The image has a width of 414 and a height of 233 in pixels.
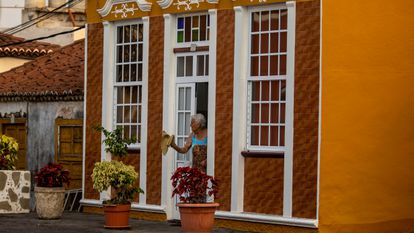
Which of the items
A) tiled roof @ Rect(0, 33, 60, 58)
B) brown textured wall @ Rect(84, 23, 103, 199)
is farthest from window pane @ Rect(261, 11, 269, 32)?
tiled roof @ Rect(0, 33, 60, 58)

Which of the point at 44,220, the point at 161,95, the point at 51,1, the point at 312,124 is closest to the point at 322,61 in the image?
the point at 312,124

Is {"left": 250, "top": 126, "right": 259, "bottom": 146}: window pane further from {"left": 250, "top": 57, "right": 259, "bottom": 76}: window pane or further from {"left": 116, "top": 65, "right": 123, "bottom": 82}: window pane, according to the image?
{"left": 116, "top": 65, "right": 123, "bottom": 82}: window pane

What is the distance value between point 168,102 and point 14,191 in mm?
4647

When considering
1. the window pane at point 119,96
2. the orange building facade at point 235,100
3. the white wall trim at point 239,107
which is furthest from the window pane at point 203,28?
the window pane at point 119,96

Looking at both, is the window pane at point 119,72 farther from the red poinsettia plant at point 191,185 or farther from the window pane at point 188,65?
the red poinsettia plant at point 191,185

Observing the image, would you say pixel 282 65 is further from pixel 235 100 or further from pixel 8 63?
pixel 8 63

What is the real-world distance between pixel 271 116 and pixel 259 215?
5.47ft

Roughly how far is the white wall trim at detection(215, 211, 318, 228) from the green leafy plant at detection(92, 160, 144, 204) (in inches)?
62.7

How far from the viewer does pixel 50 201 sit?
78.6ft

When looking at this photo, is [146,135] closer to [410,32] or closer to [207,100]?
[207,100]

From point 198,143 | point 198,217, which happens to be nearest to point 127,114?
point 198,143

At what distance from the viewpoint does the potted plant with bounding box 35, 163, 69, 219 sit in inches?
939

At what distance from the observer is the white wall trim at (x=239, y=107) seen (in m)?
21.8

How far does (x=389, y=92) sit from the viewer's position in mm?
21203
